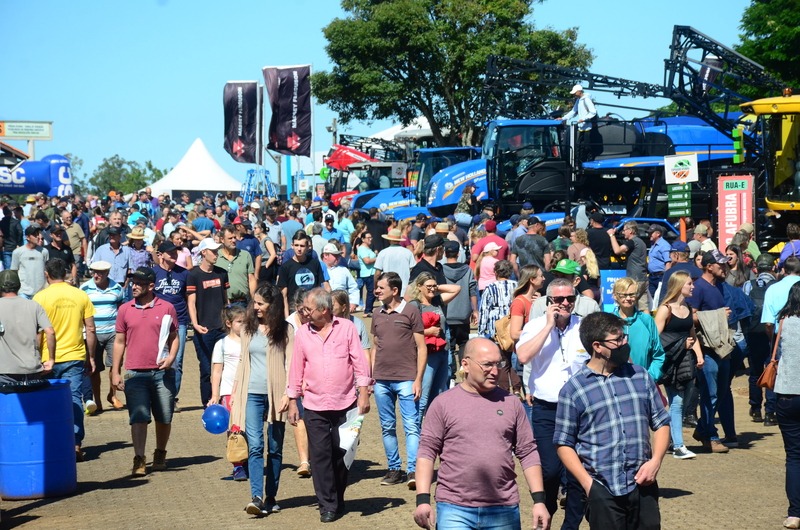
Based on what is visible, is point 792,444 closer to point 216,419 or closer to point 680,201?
point 216,419

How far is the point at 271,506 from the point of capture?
28.6 feet

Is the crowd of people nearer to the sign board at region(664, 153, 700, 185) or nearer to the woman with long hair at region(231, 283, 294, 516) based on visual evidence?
the woman with long hair at region(231, 283, 294, 516)

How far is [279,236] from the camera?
2230 centimetres

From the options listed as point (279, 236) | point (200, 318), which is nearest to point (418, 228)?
point (279, 236)

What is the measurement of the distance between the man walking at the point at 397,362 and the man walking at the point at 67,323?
2958 millimetres

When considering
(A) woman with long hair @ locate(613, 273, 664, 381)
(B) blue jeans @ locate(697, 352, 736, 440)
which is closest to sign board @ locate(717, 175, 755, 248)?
(B) blue jeans @ locate(697, 352, 736, 440)

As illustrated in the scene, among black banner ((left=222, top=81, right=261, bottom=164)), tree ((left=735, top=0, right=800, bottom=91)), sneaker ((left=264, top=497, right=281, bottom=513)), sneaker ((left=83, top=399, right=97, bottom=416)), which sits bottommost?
sneaker ((left=264, top=497, right=281, bottom=513))

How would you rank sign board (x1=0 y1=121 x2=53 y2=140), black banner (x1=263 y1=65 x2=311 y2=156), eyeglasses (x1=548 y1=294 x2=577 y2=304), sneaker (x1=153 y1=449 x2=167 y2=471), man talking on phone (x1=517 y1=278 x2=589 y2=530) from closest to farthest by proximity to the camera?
eyeglasses (x1=548 y1=294 x2=577 y2=304) → man talking on phone (x1=517 y1=278 x2=589 y2=530) → sneaker (x1=153 y1=449 x2=167 y2=471) → black banner (x1=263 y1=65 x2=311 y2=156) → sign board (x1=0 y1=121 x2=53 y2=140)

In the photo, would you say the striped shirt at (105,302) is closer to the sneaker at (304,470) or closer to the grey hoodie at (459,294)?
the sneaker at (304,470)

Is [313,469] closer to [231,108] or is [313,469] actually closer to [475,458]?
[475,458]

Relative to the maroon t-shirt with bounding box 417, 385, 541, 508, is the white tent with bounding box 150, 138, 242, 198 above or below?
above

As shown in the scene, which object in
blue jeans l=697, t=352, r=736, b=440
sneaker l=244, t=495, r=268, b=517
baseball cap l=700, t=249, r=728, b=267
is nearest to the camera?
sneaker l=244, t=495, r=268, b=517

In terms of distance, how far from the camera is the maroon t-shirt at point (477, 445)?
17.9ft

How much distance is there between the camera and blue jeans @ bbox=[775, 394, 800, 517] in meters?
7.98
